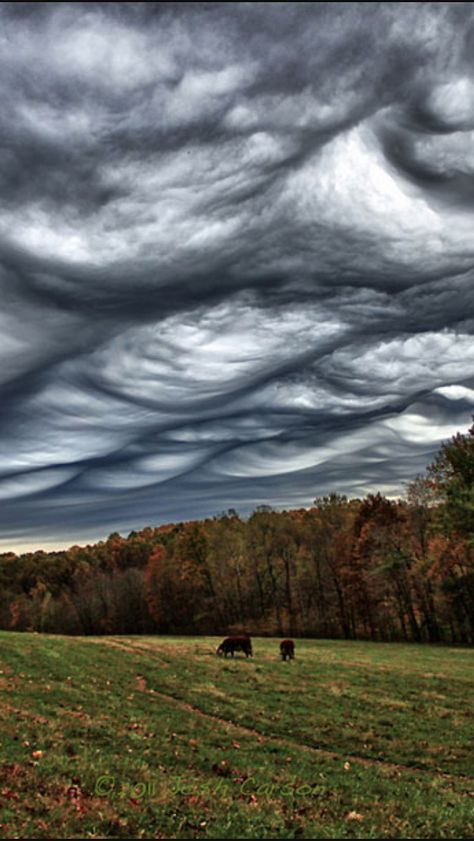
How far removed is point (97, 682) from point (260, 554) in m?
72.7

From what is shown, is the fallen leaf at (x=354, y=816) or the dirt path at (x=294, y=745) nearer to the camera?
the fallen leaf at (x=354, y=816)

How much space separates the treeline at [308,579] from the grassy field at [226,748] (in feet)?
64.3

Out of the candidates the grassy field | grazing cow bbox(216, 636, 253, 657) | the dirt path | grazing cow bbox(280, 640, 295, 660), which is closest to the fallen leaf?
the grassy field

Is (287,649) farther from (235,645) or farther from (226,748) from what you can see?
(226,748)

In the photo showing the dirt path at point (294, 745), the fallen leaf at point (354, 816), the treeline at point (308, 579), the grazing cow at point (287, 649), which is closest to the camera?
the fallen leaf at point (354, 816)

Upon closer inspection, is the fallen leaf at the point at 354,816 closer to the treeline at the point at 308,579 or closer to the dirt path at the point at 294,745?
the dirt path at the point at 294,745

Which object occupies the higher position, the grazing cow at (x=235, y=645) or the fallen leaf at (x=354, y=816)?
the fallen leaf at (x=354, y=816)

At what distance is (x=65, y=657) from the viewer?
33500 millimetres

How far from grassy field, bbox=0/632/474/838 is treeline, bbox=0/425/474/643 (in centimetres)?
1961

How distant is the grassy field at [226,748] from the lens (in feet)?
36.7

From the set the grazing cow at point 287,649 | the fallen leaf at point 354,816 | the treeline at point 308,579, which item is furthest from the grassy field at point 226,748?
the treeline at point 308,579

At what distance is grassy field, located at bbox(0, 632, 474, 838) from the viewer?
11.2m

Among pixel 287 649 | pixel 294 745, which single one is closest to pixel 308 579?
pixel 287 649

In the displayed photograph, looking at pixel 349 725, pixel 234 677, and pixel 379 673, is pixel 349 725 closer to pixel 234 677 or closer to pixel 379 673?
pixel 234 677
